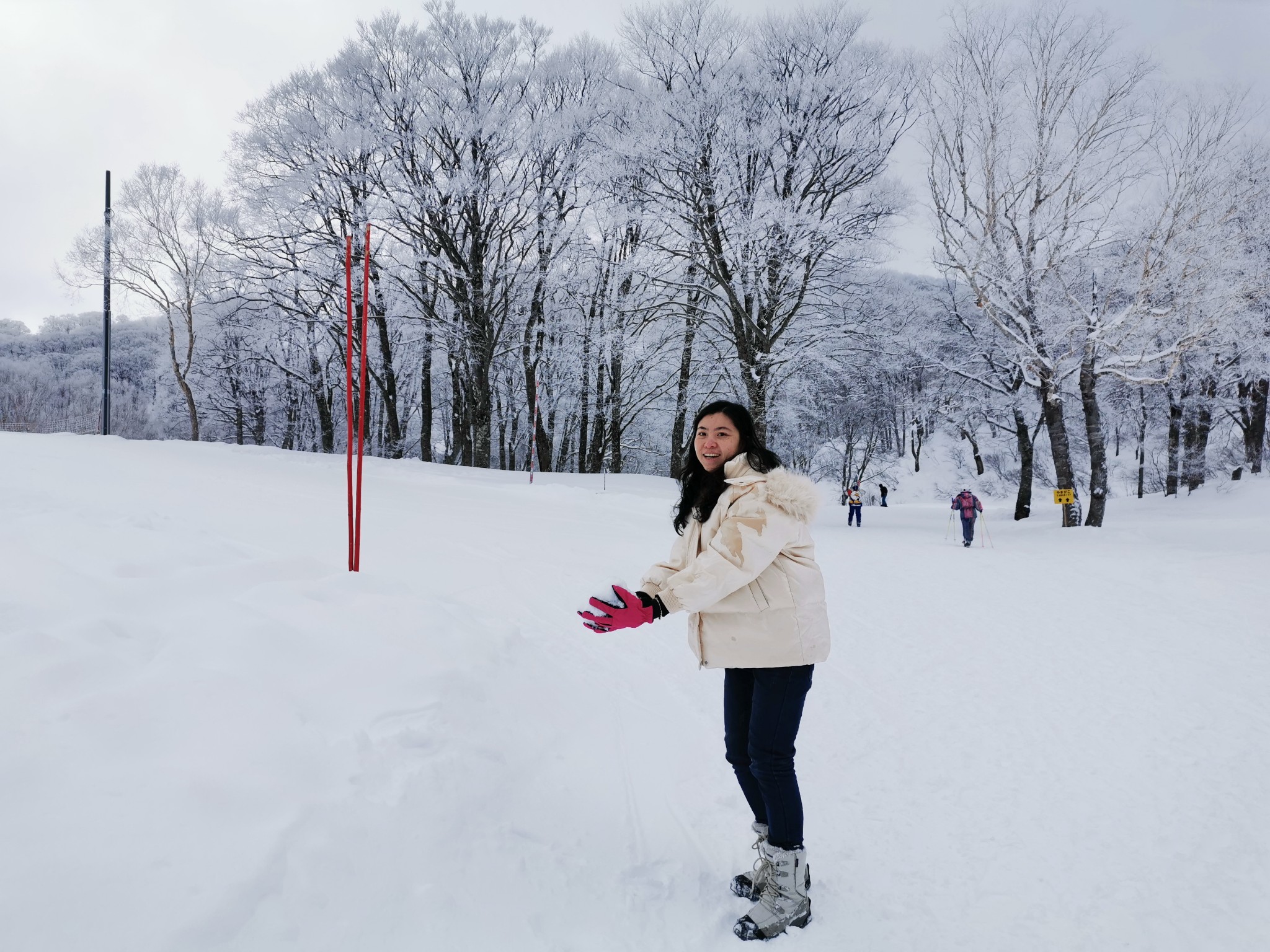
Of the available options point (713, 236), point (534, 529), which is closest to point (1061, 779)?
point (534, 529)

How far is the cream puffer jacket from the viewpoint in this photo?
2275 millimetres

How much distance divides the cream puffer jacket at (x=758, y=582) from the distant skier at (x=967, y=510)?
11928 millimetres

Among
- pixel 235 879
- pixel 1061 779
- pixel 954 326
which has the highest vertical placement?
pixel 954 326

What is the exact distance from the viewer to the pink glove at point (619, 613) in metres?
2.38

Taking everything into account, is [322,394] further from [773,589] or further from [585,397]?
[773,589]

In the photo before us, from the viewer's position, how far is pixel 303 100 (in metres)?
18.3

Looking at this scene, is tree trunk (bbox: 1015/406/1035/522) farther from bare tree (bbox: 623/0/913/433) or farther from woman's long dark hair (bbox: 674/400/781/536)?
woman's long dark hair (bbox: 674/400/781/536)

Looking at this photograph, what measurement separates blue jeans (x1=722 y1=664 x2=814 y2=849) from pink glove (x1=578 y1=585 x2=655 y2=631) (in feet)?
1.44

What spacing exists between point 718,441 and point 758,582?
0.56 m

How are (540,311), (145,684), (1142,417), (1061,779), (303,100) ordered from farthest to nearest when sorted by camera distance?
(1142,417), (540,311), (303,100), (1061,779), (145,684)

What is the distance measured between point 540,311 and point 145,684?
1903 cm

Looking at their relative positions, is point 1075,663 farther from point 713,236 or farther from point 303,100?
point 303,100

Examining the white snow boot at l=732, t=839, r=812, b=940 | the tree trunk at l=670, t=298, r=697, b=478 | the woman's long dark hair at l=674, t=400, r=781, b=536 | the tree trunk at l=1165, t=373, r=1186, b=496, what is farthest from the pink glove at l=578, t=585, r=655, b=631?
the tree trunk at l=1165, t=373, r=1186, b=496

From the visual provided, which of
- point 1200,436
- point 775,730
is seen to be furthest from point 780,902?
point 1200,436
